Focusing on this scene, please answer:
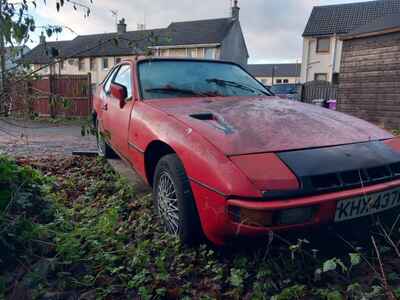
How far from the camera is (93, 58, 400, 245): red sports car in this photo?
1622mm

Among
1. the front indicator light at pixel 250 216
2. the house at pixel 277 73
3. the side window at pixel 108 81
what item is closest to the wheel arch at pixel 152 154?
the front indicator light at pixel 250 216

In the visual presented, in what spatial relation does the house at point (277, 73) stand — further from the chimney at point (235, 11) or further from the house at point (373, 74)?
the house at point (373, 74)

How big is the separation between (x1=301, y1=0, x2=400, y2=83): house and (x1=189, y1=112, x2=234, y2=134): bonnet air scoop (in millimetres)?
25220

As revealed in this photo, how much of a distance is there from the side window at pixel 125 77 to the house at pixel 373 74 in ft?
28.6

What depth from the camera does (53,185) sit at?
357 cm

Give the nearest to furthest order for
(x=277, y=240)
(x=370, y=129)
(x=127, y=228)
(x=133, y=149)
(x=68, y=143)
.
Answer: (x=277, y=240) → (x=370, y=129) → (x=127, y=228) → (x=133, y=149) → (x=68, y=143)

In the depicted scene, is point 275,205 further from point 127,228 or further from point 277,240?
point 127,228

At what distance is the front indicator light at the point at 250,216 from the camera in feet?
5.17

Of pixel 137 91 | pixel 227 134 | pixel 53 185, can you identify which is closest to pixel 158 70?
pixel 137 91

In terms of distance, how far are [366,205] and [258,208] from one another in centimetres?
71

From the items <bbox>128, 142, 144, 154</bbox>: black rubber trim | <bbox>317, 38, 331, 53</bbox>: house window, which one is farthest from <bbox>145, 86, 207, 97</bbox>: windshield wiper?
<bbox>317, 38, 331, 53</bbox>: house window

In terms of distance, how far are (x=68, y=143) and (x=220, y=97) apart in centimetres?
524

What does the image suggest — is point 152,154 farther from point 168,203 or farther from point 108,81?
point 108,81

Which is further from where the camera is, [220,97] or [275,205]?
[220,97]
